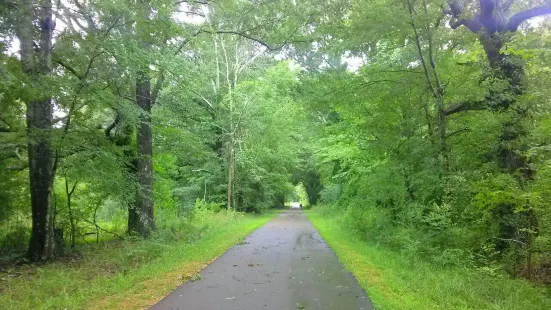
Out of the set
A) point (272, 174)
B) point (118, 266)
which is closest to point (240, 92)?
→ point (272, 174)

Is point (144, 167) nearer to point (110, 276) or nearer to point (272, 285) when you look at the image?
point (110, 276)

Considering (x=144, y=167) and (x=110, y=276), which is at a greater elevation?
(x=144, y=167)

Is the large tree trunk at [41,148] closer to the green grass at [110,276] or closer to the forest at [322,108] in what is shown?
the forest at [322,108]

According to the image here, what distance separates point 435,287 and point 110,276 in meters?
6.98

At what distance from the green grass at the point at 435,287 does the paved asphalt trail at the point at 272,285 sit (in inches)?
15.8

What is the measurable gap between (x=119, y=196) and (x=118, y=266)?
3592mm

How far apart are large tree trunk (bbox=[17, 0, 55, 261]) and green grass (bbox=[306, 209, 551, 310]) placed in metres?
8.24

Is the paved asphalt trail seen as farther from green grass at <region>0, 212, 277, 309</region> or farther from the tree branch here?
the tree branch

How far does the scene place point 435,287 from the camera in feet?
23.9

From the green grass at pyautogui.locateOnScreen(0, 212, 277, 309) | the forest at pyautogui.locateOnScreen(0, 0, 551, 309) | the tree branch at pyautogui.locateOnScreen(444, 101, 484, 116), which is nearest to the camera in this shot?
the green grass at pyautogui.locateOnScreen(0, 212, 277, 309)

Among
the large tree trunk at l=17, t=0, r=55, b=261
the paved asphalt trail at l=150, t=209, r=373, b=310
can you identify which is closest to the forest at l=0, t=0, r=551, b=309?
the large tree trunk at l=17, t=0, r=55, b=261

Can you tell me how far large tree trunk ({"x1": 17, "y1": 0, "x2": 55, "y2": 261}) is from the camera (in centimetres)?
956

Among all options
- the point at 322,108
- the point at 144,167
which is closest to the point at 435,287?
the point at 322,108

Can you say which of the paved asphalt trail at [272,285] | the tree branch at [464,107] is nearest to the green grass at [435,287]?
the paved asphalt trail at [272,285]
